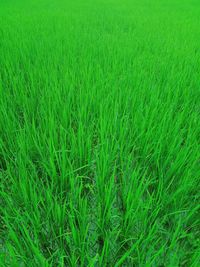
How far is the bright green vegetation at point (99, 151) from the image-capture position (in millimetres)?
493

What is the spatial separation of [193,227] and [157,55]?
138 centimetres

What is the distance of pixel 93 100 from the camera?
3.19ft

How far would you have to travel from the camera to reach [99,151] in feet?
2.36

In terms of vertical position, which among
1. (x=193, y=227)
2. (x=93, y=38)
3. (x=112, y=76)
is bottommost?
(x=193, y=227)

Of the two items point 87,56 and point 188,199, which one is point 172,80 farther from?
point 188,199

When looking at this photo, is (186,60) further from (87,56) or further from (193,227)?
(193,227)

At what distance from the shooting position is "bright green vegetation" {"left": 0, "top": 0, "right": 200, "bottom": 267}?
49 cm

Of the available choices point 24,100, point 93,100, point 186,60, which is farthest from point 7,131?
point 186,60

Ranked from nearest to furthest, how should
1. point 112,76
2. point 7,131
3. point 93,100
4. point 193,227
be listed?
point 193,227, point 7,131, point 93,100, point 112,76

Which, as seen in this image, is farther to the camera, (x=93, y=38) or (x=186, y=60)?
(x=93, y=38)

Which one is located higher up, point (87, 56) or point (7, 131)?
point (87, 56)

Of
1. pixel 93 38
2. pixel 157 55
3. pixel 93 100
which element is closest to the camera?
pixel 93 100

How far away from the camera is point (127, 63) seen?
1447mm

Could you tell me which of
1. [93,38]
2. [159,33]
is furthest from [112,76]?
[159,33]
